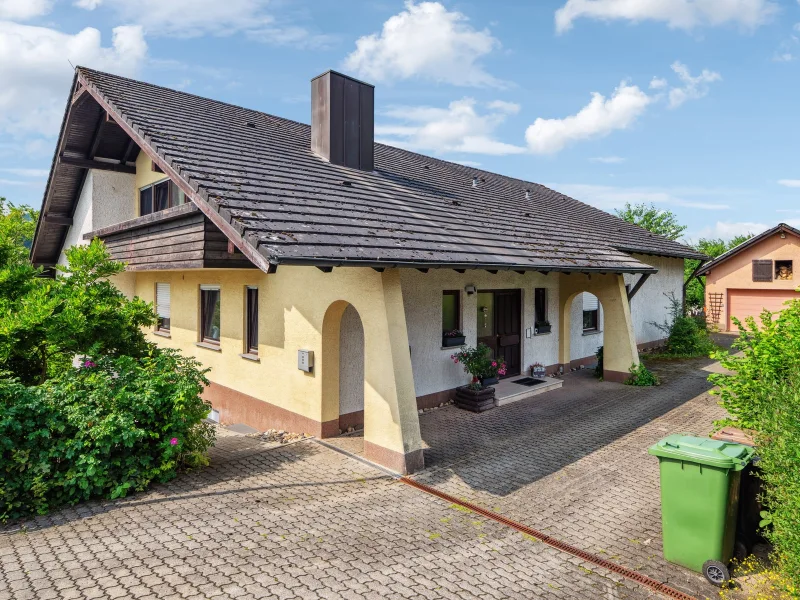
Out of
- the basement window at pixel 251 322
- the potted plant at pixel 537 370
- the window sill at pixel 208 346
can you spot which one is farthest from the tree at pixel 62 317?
the potted plant at pixel 537 370

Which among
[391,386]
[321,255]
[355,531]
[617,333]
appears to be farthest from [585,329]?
[355,531]

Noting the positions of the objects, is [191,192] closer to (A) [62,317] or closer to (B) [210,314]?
(A) [62,317]

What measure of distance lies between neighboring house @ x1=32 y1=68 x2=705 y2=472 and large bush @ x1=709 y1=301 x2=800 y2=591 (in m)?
4.07

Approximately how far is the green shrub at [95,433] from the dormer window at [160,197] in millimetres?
5503

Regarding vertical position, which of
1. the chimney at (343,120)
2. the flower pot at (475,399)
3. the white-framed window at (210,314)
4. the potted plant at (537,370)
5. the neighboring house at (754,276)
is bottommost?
the flower pot at (475,399)

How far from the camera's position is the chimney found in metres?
11.8

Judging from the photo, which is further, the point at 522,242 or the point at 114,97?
the point at 522,242

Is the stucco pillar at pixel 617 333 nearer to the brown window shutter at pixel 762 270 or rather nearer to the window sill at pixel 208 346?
the window sill at pixel 208 346

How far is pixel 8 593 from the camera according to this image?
429 cm

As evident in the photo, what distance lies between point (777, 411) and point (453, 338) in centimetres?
666

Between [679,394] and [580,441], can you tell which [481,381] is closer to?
[580,441]

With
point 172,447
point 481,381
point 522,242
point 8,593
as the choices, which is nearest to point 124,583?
point 8,593

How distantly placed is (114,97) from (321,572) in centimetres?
1042

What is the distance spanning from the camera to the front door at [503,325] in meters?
11.9
